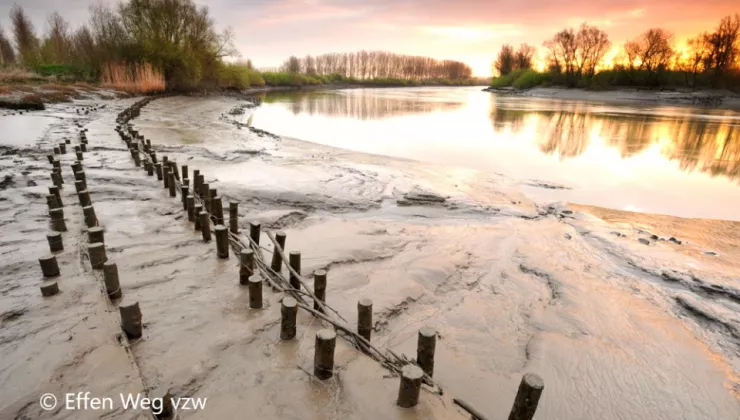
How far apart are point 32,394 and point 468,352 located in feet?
12.2

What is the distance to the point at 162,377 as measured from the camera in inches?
119

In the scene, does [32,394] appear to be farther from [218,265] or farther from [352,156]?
[352,156]

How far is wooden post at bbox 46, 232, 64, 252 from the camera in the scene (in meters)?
4.62

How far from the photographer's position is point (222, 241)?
4977 millimetres

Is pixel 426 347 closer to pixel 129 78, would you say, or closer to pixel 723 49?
pixel 129 78

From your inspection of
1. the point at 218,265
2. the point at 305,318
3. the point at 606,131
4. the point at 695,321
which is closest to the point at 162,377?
the point at 305,318

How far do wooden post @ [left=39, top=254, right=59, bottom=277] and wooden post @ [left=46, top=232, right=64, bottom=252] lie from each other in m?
0.58

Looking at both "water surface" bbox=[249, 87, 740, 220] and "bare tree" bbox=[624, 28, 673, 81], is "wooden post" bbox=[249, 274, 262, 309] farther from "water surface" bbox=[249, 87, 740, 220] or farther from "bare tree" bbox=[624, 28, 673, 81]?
"bare tree" bbox=[624, 28, 673, 81]

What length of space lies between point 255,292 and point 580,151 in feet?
53.8

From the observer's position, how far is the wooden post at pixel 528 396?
2512 millimetres

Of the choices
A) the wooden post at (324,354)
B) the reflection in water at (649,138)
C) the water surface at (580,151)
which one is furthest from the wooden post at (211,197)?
the reflection in water at (649,138)

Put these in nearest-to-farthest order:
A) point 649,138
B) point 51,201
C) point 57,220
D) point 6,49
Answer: point 57,220, point 51,201, point 649,138, point 6,49

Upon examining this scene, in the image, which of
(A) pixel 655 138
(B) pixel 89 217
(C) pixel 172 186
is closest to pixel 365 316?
(B) pixel 89 217

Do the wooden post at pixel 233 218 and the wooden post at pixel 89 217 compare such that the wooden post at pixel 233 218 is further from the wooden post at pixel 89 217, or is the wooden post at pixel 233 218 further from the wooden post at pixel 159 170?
the wooden post at pixel 159 170
